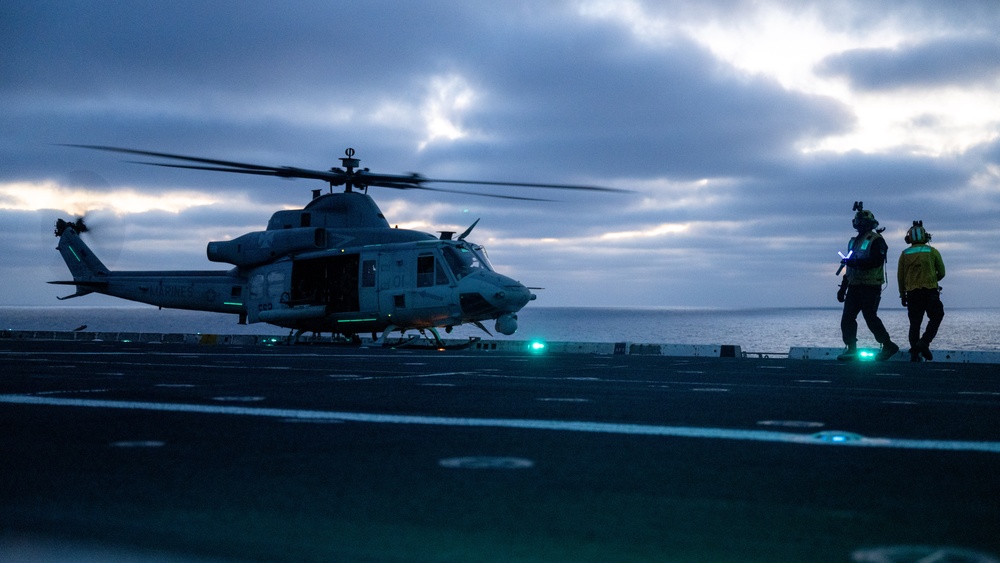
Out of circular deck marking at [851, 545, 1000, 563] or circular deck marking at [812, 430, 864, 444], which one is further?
circular deck marking at [812, 430, 864, 444]

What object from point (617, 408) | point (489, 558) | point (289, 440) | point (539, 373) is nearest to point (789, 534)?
point (489, 558)

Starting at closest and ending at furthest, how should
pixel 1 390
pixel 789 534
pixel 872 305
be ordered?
pixel 789 534 < pixel 1 390 < pixel 872 305

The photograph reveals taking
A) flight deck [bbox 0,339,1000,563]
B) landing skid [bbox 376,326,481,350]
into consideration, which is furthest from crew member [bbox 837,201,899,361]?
landing skid [bbox 376,326,481,350]

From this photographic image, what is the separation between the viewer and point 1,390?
23.5ft

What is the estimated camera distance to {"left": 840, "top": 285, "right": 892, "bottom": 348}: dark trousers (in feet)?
44.7

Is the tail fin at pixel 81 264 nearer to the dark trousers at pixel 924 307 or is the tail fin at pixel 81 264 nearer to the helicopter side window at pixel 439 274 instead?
the helicopter side window at pixel 439 274

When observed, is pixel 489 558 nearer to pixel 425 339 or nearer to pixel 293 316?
pixel 425 339

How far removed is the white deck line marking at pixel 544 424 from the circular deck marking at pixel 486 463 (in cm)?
111

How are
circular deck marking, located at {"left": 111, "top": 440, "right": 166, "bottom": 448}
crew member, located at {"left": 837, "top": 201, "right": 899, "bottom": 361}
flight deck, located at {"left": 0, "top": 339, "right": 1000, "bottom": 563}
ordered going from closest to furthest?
flight deck, located at {"left": 0, "top": 339, "right": 1000, "bottom": 563}
circular deck marking, located at {"left": 111, "top": 440, "right": 166, "bottom": 448}
crew member, located at {"left": 837, "top": 201, "right": 899, "bottom": 361}

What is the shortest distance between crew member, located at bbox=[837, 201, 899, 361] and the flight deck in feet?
23.9

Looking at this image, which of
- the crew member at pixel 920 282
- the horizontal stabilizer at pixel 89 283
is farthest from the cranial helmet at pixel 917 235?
the horizontal stabilizer at pixel 89 283

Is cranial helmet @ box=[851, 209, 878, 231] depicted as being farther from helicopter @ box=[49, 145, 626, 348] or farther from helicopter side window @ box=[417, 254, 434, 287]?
helicopter side window @ box=[417, 254, 434, 287]

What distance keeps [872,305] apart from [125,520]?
12.9 metres

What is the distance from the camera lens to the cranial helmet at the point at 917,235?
1446cm
